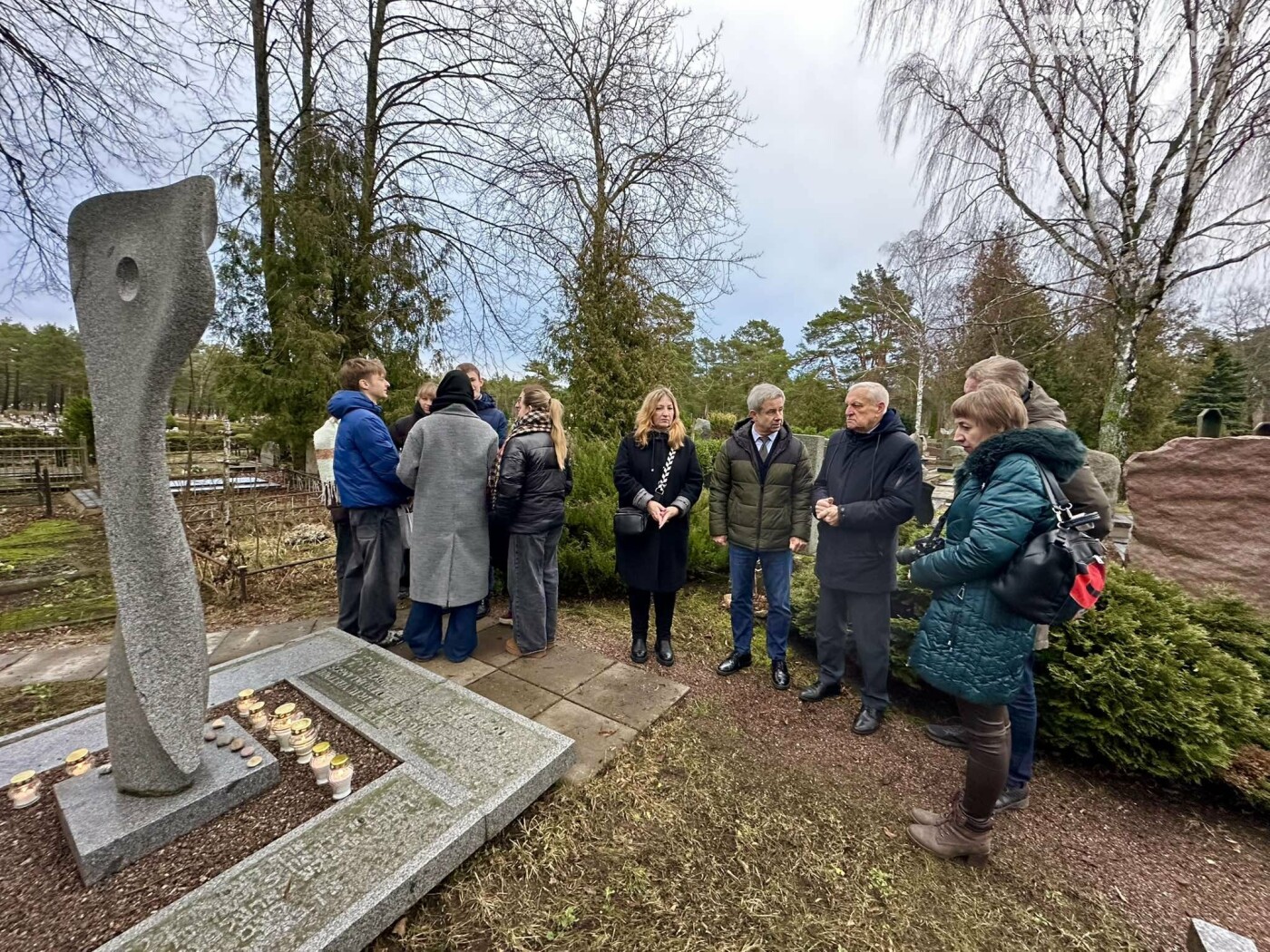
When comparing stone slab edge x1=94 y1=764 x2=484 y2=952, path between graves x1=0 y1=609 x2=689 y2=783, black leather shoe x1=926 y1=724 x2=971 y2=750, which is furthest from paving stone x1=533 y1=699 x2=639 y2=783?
black leather shoe x1=926 y1=724 x2=971 y2=750

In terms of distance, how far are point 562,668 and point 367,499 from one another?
1699mm

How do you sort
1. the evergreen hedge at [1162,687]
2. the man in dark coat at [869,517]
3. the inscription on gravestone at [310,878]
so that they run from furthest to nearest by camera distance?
the man in dark coat at [869,517] < the evergreen hedge at [1162,687] < the inscription on gravestone at [310,878]

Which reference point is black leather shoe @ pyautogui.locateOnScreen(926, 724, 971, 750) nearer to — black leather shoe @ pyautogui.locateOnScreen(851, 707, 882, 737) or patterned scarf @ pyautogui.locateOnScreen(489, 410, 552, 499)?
black leather shoe @ pyautogui.locateOnScreen(851, 707, 882, 737)

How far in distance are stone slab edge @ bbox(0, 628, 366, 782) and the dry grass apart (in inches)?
61.3

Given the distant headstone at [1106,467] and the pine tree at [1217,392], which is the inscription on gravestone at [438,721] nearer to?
the distant headstone at [1106,467]

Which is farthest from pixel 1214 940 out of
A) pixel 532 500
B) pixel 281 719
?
pixel 281 719

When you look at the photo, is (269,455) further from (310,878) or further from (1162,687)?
(1162,687)

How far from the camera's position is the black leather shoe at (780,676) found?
11.1ft

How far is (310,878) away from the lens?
167 cm

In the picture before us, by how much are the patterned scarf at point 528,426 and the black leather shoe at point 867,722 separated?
253 cm

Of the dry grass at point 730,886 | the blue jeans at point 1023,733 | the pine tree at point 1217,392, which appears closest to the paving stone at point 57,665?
the dry grass at point 730,886

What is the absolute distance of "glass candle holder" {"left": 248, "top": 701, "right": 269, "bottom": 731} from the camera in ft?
7.99

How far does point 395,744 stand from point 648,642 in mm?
2061

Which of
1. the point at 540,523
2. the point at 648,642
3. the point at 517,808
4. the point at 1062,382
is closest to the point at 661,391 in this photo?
the point at 540,523
